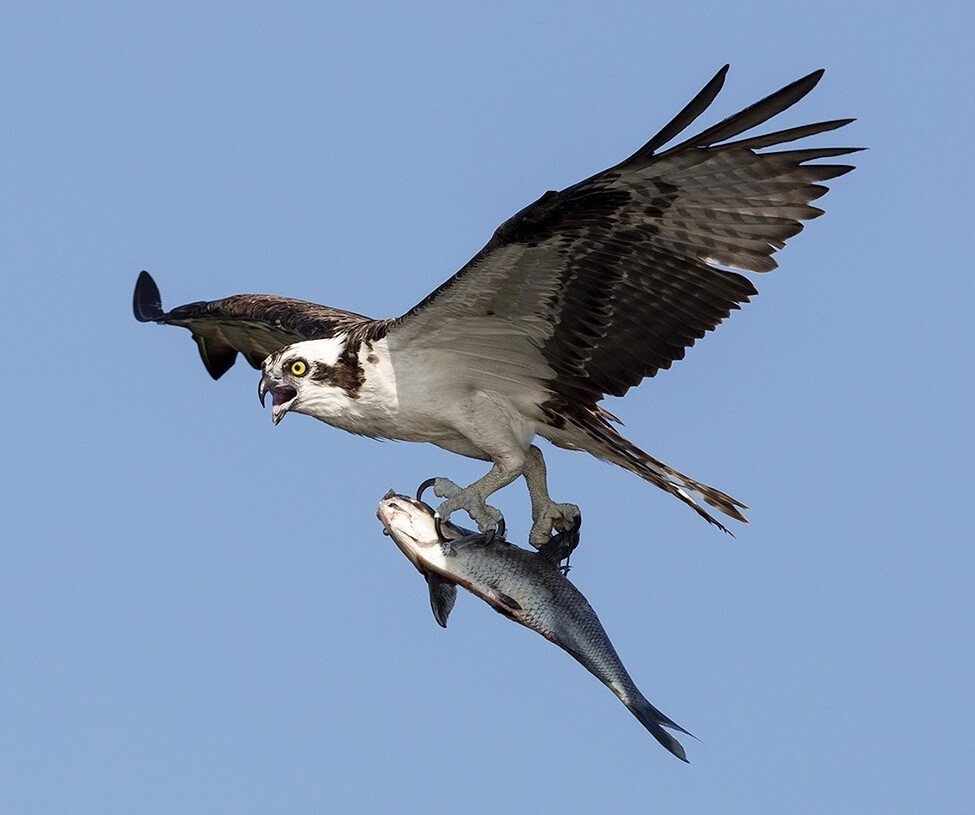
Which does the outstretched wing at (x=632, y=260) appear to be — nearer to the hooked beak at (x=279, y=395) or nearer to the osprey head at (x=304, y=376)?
the osprey head at (x=304, y=376)

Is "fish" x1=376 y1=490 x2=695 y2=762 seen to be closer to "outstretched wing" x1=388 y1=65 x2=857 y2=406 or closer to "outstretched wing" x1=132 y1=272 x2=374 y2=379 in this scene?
"outstretched wing" x1=388 y1=65 x2=857 y2=406

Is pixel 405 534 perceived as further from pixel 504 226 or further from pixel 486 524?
pixel 504 226

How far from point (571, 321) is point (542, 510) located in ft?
3.65

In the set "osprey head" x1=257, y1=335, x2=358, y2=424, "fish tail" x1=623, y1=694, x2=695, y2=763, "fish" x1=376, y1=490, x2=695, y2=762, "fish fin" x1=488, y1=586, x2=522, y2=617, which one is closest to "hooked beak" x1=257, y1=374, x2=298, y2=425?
"osprey head" x1=257, y1=335, x2=358, y2=424

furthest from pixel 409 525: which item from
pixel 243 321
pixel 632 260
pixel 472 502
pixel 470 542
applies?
pixel 243 321

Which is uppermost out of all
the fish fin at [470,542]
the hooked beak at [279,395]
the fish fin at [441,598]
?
the hooked beak at [279,395]

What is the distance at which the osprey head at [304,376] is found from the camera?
31.8 feet

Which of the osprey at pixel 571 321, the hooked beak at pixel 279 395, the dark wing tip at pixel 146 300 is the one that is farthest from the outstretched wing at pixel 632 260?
the dark wing tip at pixel 146 300

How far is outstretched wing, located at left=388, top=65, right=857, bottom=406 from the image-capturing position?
28.6 ft

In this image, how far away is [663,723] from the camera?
8.37 meters

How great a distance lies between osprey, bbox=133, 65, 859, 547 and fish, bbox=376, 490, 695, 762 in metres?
0.26

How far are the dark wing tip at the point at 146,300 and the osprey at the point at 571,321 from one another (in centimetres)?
308

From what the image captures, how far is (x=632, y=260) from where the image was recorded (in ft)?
30.0

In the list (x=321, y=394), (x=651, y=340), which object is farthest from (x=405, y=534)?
(x=651, y=340)
